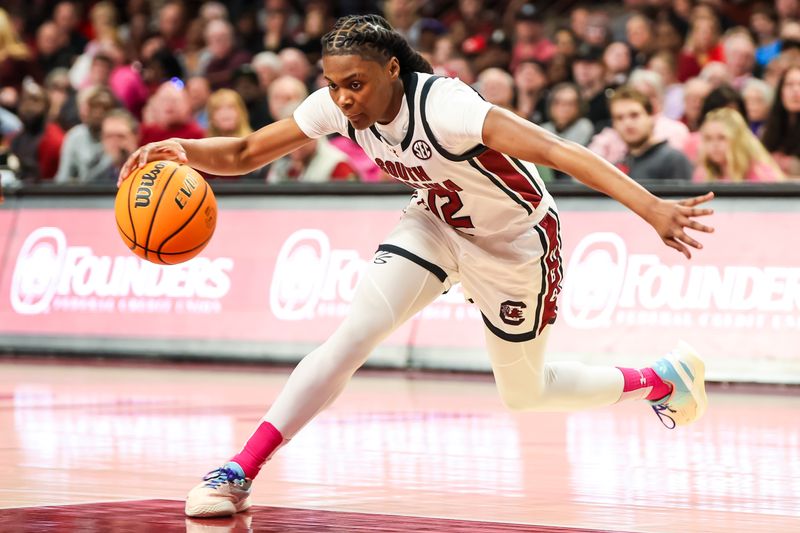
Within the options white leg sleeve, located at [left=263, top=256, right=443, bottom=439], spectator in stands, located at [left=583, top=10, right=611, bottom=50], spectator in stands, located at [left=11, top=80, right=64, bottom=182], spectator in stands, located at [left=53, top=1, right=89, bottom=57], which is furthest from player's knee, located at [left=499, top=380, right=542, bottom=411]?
spectator in stands, located at [left=53, top=1, right=89, bottom=57]

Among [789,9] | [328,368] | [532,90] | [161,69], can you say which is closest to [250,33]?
[161,69]

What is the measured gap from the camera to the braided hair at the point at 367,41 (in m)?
5.54

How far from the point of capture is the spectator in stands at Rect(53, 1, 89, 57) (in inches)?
758

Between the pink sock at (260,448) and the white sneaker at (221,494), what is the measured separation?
4 centimetres

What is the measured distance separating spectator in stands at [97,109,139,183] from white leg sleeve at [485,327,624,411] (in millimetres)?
Answer: 7758

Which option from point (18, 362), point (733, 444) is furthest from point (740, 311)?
point (18, 362)

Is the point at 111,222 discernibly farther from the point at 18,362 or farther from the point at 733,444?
the point at 733,444

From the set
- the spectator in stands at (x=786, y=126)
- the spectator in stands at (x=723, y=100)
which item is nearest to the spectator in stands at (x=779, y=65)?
the spectator in stands at (x=786, y=126)

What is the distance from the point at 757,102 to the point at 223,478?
8.11 metres

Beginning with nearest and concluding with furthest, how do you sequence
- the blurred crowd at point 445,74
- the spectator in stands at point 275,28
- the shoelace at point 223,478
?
the shoelace at point 223,478
the blurred crowd at point 445,74
the spectator in stands at point 275,28

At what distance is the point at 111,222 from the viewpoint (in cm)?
1266

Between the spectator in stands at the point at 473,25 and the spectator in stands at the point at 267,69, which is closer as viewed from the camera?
the spectator in stands at the point at 267,69

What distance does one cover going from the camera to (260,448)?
18.5 ft

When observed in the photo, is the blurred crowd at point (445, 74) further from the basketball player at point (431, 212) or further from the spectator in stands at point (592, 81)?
the basketball player at point (431, 212)
